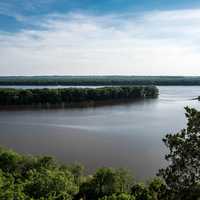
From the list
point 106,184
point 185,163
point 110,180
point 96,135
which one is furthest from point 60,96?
point 185,163

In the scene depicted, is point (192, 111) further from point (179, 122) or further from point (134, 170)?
point (179, 122)

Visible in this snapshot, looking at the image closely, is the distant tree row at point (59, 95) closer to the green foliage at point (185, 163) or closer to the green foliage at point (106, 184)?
the green foliage at point (106, 184)

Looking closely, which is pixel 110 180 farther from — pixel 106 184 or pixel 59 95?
pixel 59 95

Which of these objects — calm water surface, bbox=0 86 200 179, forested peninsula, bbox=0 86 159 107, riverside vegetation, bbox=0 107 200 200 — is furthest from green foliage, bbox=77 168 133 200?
forested peninsula, bbox=0 86 159 107

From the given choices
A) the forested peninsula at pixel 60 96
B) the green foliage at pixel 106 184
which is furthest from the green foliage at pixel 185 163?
the forested peninsula at pixel 60 96

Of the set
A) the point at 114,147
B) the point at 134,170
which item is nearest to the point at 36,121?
the point at 114,147

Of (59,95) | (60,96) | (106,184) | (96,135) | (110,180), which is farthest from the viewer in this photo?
(60,96)
